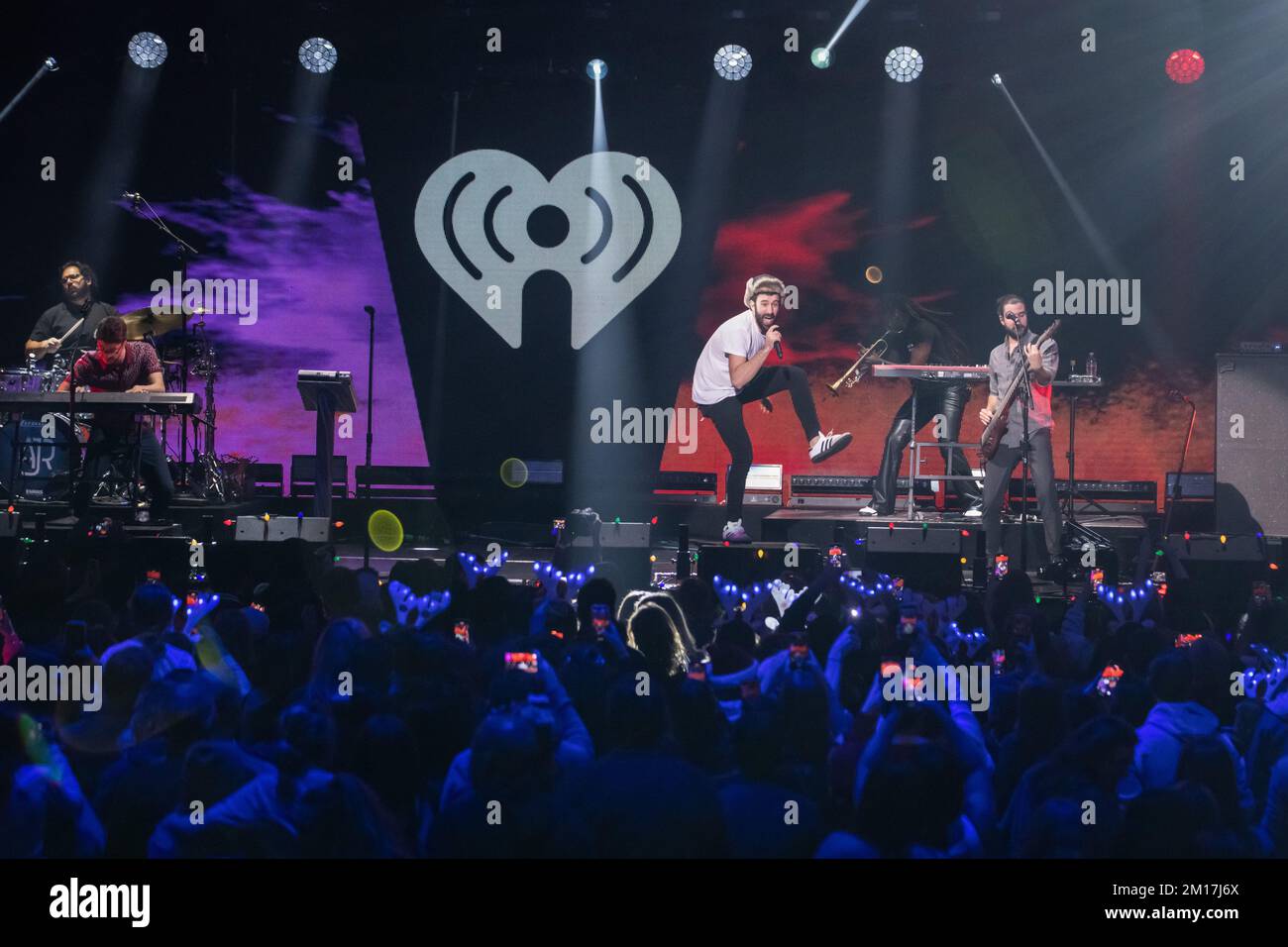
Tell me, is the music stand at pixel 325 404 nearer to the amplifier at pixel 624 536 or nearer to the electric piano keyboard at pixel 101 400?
the electric piano keyboard at pixel 101 400

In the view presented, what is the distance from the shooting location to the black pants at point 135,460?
27.5 ft

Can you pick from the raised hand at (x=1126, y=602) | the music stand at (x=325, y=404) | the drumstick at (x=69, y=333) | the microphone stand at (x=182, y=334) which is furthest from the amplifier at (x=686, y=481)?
the drumstick at (x=69, y=333)

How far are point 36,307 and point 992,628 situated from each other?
1042 cm

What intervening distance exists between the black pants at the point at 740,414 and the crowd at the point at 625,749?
17.7ft

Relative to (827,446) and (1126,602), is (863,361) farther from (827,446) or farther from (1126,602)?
(1126,602)

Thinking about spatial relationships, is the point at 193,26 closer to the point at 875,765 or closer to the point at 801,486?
the point at 801,486

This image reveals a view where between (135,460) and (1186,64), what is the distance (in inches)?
378

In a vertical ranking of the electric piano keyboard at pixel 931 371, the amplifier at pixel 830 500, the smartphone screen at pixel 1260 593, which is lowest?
the smartphone screen at pixel 1260 593

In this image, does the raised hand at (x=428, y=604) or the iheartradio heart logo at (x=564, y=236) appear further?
the iheartradio heart logo at (x=564, y=236)

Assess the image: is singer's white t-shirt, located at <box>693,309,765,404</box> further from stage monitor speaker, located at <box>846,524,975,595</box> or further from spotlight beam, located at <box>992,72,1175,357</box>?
spotlight beam, located at <box>992,72,1175,357</box>

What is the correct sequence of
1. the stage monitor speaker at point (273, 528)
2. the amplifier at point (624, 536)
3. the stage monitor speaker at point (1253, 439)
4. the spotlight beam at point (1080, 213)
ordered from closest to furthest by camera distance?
1. the amplifier at point (624, 536)
2. the stage monitor speaker at point (273, 528)
3. the stage monitor speaker at point (1253, 439)
4. the spotlight beam at point (1080, 213)

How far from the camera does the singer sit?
33.5 ft

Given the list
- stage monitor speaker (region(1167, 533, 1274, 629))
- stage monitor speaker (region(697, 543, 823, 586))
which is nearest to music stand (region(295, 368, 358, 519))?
stage monitor speaker (region(697, 543, 823, 586))

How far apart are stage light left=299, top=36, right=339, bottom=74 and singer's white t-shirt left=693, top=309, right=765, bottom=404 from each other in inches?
178
